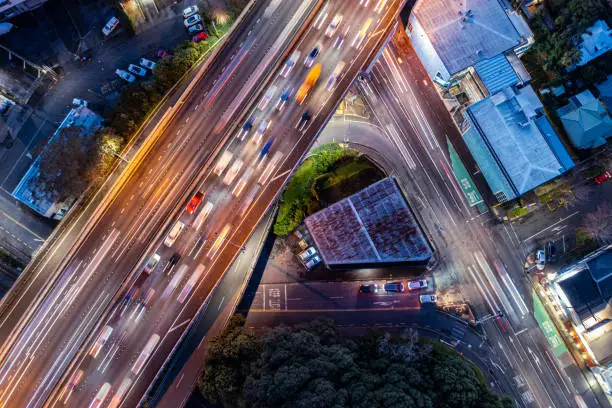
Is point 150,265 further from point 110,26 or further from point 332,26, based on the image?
point 332,26

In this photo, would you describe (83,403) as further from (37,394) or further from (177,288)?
(177,288)

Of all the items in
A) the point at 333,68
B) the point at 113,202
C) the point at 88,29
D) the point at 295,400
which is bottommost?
the point at 295,400

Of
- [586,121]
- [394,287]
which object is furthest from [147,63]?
[586,121]

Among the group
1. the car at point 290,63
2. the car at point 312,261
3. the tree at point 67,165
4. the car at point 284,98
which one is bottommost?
the car at point 312,261

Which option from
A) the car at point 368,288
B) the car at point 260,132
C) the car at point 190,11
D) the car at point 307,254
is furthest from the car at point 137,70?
the car at point 368,288

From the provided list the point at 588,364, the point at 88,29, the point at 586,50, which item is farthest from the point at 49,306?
the point at 586,50

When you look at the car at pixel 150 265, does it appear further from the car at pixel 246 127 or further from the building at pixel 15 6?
the building at pixel 15 6

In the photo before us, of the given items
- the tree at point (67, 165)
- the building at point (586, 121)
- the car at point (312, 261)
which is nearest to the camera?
the tree at point (67, 165)

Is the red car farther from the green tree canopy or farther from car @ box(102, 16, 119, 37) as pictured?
the green tree canopy
